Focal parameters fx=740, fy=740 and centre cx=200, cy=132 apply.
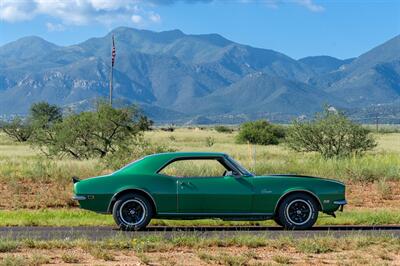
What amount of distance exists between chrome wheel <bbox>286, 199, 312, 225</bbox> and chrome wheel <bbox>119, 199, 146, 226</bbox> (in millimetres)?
2686

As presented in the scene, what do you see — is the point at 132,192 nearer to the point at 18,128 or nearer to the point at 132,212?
the point at 132,212

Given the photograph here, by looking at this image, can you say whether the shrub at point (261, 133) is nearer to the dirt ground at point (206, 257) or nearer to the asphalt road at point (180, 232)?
the asphalt road at point (180, 232)

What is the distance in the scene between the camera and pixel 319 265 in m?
9.85

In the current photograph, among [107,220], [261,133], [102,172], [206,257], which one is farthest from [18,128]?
[206,257]

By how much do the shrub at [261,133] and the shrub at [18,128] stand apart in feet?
67.8

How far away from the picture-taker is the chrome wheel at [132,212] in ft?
43.9

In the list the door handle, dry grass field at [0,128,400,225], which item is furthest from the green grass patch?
the door handle

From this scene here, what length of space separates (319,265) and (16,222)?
726 centimetres

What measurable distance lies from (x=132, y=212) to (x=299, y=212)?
3056 millimetres

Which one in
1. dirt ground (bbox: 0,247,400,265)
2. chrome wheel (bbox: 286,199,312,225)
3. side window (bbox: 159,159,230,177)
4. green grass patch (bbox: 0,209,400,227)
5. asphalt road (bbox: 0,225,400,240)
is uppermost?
side window (bbox: 159,159,230,177)

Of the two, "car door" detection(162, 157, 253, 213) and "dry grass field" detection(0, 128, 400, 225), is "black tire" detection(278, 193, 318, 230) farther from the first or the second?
"dry grass field" detection(0, 128, 400, 225)

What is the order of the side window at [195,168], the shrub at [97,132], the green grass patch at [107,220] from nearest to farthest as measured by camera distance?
the green grass patch at [107,220] → the side window at [195,168] → the shrub at [97,132]

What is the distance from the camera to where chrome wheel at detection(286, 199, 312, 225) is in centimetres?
1354

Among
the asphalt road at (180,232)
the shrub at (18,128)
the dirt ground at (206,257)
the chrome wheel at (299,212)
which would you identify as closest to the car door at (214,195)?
the asphalt road at (180,232)
